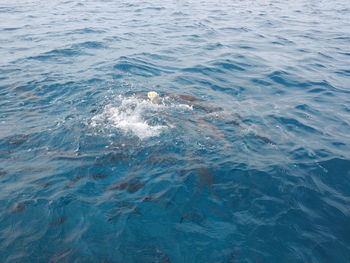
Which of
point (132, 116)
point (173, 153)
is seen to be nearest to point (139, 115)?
point (132, 116)

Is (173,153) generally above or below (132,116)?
above

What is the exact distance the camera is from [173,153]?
6.44 meters

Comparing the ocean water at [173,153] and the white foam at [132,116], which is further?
the white foam at [132,116]

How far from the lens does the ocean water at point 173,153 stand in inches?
179

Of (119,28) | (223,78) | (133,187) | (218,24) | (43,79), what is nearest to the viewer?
(133,187)

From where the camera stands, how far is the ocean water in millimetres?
4535

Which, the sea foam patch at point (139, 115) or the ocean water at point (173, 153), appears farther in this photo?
the sea foam patch at point (139, 115)

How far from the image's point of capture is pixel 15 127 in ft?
23.9

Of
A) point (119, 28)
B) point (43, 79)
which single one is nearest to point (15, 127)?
point (43, 79)

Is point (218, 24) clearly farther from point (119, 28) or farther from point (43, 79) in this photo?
point (43, 79)

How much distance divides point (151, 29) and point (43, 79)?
30.4 feet

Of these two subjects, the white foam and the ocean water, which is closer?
the ocean water

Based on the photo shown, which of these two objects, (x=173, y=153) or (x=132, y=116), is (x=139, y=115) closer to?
(x=132, y=116)

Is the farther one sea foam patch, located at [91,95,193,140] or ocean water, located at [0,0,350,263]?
sea foam patch, located at [91,95,193,140]
